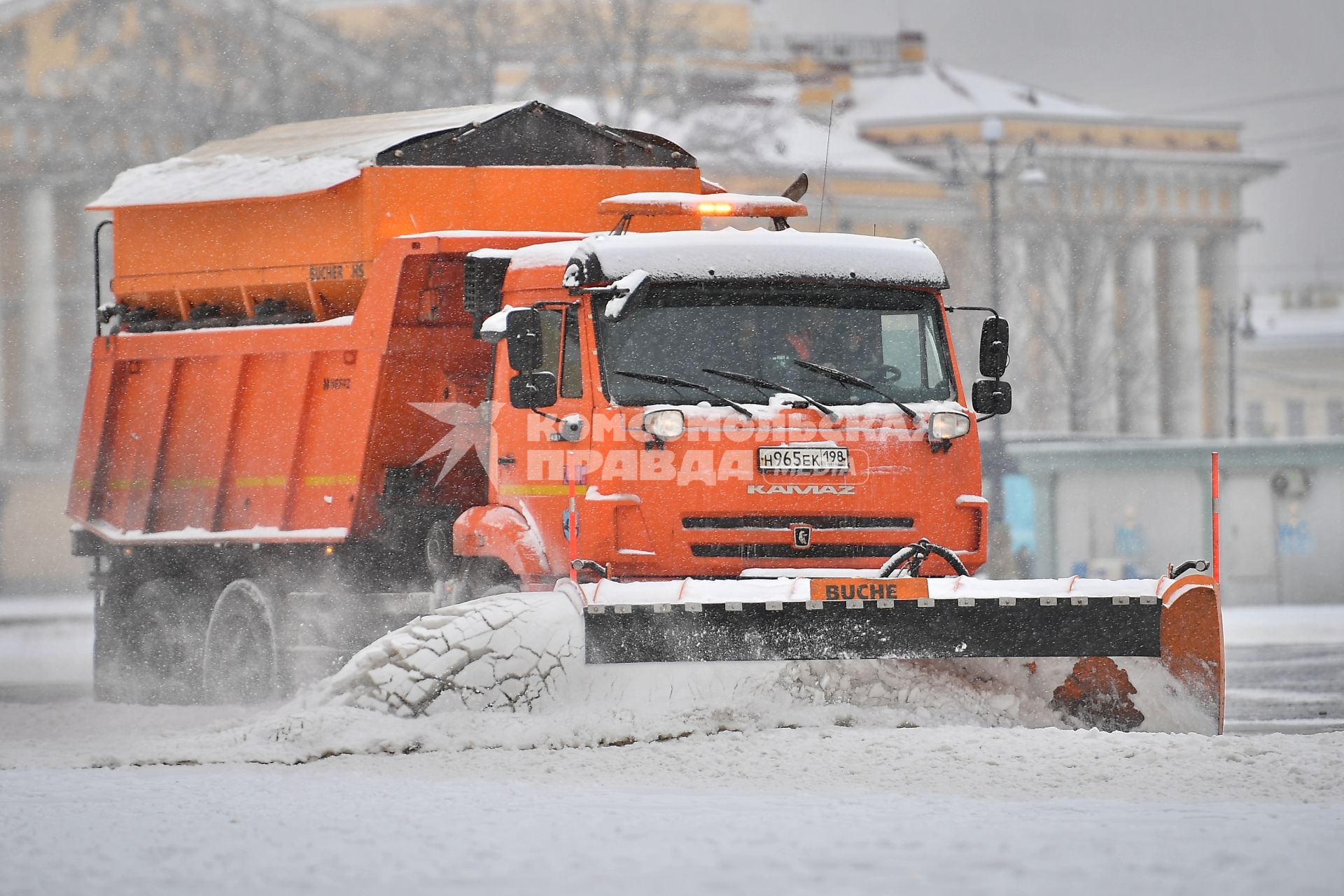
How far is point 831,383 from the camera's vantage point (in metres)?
10.7

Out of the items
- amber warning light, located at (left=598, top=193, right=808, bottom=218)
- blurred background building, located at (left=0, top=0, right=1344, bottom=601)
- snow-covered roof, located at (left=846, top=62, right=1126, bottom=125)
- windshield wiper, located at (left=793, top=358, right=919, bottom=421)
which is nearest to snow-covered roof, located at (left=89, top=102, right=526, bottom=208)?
amber warning light, located at (left=598, top=193, right=808, bottom=218)

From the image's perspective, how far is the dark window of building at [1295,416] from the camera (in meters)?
92.1

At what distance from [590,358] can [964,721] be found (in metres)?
2.51

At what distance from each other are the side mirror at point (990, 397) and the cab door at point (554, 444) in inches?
83.5

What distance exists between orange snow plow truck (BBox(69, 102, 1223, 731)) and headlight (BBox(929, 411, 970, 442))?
0.04 feet

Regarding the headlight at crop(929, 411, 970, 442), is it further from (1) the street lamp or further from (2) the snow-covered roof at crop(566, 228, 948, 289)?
(1) the street lamp

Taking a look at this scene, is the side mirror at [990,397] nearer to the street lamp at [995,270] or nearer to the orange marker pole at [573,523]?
the orange marker pole at [573,523]

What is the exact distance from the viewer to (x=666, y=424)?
409 inches

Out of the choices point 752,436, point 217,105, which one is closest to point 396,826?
point 752,436

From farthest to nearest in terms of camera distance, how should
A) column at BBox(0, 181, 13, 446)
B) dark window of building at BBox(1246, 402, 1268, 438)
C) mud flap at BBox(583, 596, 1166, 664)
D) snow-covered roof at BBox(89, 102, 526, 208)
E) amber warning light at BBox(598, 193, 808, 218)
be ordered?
dark window of building at BBox(1246, 402, 1268, 438), column at BBox(0, 181, 13, 446), snow-covered roof at BBox(89, 102, 526, 208), amber warning light at BBox(598, 193, 808, 218), mud flap at BBox(583, 596, 1166, 664)

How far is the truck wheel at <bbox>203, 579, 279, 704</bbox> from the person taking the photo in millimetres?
13281

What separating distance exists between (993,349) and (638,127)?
32472mm

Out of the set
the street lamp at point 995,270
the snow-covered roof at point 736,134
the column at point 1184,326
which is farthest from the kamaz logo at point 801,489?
the column at point 1184,326

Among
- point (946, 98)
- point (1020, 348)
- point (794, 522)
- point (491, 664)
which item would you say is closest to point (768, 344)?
point (794, 522)
